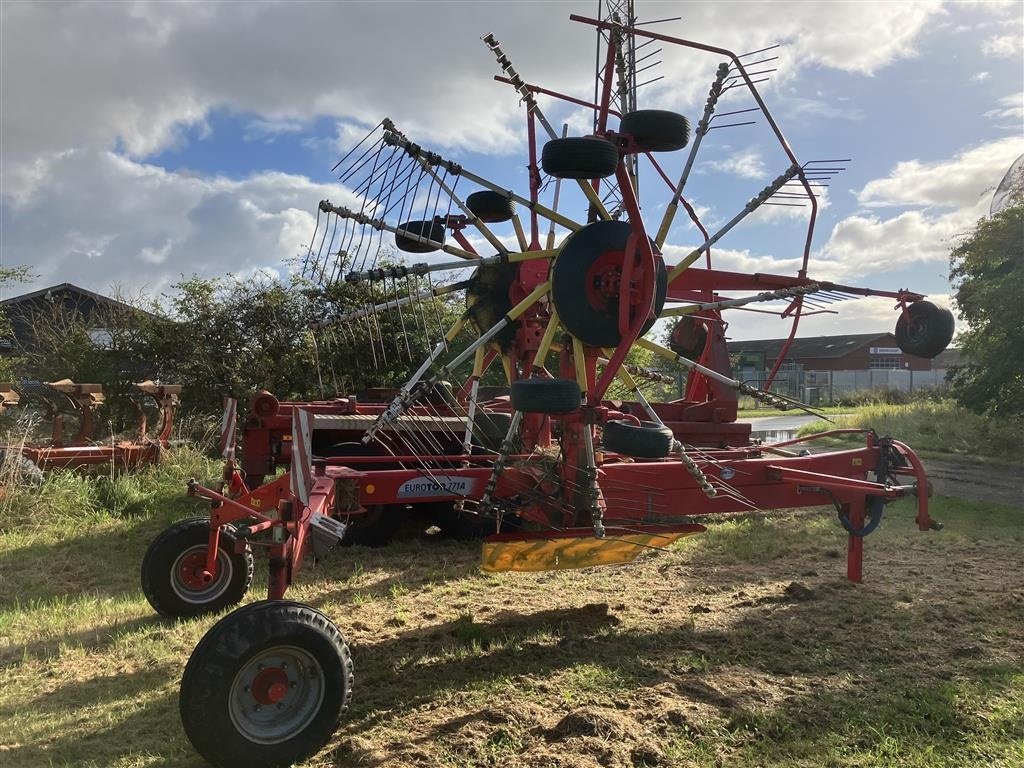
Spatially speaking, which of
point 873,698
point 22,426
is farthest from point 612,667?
point 22,426

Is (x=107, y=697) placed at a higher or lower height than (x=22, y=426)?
lower

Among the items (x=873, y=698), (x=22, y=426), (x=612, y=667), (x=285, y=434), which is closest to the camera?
(x=873, y=698)

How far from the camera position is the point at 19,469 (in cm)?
709

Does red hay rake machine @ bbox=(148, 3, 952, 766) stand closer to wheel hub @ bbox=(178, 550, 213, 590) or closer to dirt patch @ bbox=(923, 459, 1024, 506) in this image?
wheel hub @ bbox=(178, 550, 213, 590)

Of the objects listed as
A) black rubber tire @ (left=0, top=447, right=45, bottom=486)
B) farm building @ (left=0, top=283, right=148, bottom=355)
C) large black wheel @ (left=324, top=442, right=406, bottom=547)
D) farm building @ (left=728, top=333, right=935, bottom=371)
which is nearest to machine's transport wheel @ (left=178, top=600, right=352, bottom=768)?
large black wheel @ (left=324, top=442, right=406, bottom=547)

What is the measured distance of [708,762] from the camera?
2988 mm

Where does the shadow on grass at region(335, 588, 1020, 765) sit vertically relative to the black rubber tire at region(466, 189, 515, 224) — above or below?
below

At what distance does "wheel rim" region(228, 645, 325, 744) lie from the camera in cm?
289

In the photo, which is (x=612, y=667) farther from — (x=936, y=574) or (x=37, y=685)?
(x=936, y=574)

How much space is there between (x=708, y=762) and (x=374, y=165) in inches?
152

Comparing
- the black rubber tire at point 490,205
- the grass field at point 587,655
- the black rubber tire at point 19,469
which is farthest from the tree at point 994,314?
the black rubber tire at point 19,469

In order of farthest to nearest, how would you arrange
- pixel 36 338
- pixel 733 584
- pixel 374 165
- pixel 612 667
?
pixel 36 338
pixel 733 584
pixel 374 165
pixel 612 667

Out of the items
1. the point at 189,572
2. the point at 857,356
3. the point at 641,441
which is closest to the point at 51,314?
the point at 189,572

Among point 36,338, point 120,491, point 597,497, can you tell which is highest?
point 36,338
